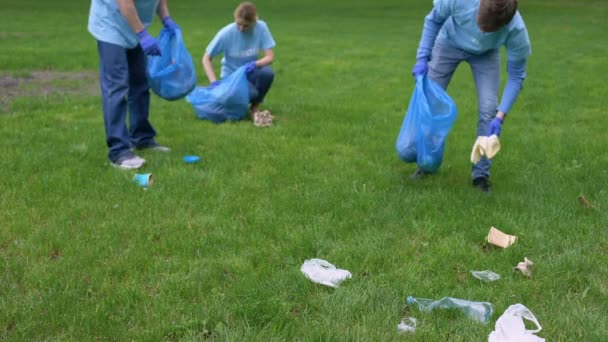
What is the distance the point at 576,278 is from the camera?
3004 mm

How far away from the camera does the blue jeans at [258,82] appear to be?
6555 mm

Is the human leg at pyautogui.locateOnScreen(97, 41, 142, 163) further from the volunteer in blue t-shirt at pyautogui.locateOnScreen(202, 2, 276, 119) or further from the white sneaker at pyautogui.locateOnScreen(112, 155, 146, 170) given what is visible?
the volunteer in blue t-shirt at pyautogui.locateOnScreen(202, 2, 276, 119)

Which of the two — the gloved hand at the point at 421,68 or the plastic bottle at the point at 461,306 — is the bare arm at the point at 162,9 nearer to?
the gloved hand at the point at 421,68

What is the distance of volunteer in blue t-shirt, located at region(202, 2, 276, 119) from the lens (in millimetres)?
6539

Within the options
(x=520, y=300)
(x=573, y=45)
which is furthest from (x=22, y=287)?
(x=573, y=45)

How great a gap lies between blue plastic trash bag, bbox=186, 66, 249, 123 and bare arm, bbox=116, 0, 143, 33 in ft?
5.96

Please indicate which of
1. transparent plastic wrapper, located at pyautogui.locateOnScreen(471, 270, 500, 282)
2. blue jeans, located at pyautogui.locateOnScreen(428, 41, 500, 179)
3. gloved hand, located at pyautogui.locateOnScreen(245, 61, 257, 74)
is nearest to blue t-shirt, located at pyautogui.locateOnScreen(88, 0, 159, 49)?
gloved hand, located at pyautogui.locateOnScreen(245, 61, 257, 74)

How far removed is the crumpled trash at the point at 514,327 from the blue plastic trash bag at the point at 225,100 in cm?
416

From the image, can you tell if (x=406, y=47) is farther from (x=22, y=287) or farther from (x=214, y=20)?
(x=22, y=287)

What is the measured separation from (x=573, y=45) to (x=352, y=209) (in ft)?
37.0

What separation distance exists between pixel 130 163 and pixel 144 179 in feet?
1.32

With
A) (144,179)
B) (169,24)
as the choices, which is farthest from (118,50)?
(144,179)

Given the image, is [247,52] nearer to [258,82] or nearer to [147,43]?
[258,82]

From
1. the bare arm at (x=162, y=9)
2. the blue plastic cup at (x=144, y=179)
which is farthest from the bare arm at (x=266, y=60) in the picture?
the blue plastic cup at (x=144, y=179)
